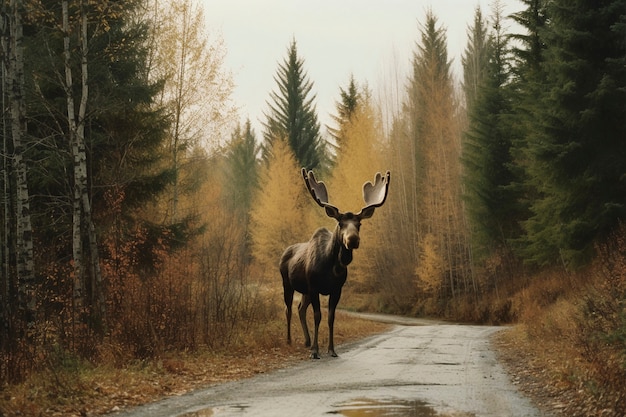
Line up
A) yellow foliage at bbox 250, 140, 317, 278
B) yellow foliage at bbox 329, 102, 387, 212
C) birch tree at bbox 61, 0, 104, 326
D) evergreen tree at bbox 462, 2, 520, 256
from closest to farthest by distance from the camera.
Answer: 1. birch tree at bbox 61, 0, 104, 326
2. evergreen tree at bbox 462, 2, 520, 256
3. yellow foliage at bbox 329, 102, 387, 212
4. yellow foliage at bbox 250, 140, 317, 278

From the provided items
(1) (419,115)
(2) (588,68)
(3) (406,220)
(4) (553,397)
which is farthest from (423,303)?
(4) (553,397)

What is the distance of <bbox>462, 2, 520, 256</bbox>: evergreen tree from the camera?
112 ft

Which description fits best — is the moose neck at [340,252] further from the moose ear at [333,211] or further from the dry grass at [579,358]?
the dry grass at [579,358]

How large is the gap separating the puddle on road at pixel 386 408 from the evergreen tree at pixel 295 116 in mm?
48859

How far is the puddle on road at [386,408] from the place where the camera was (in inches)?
284

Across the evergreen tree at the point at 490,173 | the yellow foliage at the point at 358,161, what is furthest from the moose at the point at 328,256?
the yellow foliage at the point at 358,161

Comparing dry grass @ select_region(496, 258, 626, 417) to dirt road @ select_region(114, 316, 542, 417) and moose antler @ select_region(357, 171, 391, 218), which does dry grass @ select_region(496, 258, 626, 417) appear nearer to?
dirt road @ select_region(114, 316, 542, 417)

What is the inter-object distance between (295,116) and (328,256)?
45.1 metres

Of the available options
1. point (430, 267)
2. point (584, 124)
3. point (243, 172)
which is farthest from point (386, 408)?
point (243, 172)

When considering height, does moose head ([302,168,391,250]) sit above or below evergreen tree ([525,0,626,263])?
below

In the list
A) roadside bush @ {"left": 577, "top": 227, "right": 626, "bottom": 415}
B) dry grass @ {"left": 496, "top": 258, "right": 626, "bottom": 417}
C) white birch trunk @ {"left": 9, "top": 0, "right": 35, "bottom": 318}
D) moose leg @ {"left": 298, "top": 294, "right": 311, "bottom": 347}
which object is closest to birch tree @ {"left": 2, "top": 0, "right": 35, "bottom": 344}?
white birch trunk @ {"left": 9, "top": 0, "right": 35, "bottom": 318}

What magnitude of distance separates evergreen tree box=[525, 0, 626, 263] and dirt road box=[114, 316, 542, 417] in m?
9.44

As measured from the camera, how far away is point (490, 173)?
34500 millimetres

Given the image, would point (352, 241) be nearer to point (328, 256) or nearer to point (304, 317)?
point (328, 256)
